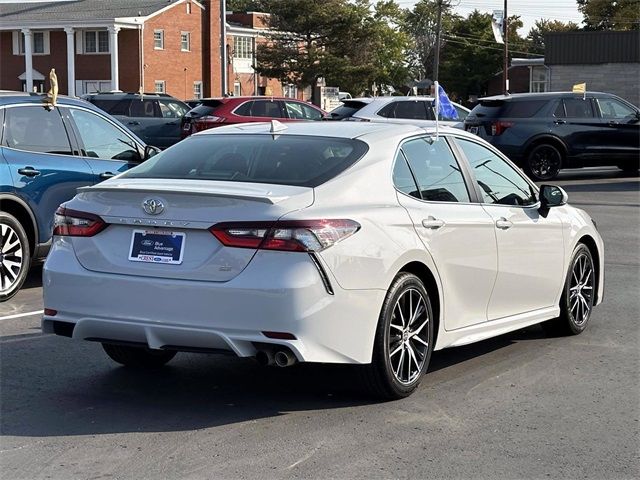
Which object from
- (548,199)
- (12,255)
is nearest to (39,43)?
(12,255)

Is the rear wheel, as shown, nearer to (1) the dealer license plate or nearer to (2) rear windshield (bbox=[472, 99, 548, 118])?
(2) rear windshield (bbox=[472, 99, 548, 118])

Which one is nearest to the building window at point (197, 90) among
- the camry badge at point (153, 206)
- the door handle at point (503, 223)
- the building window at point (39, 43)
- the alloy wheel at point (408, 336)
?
the building window at point (39, 43)

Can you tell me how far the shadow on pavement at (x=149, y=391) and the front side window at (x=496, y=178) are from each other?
1158 millimetres

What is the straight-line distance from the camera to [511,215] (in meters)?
7.20

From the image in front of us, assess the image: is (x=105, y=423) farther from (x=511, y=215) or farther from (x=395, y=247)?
(x=511, y=215)

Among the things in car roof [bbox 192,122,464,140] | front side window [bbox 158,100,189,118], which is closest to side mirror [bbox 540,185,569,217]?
car roof [bbox 192,122,464,140]

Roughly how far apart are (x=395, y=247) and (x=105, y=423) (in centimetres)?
189

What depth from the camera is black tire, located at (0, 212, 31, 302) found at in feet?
30.3

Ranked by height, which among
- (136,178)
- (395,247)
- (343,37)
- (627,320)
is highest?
(343,37)

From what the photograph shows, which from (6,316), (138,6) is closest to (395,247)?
(6,316)

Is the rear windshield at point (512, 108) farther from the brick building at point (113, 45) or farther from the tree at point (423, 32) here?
the tree at point (423, 32)

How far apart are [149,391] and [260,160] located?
1.57 m

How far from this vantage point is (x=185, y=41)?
2628 inches

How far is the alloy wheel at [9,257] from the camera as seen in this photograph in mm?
9234
